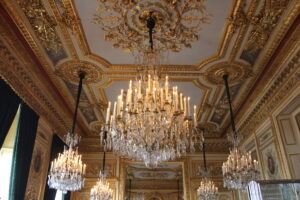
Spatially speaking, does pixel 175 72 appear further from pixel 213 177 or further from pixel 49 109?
pixel 213 177

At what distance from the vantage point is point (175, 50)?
5414 mm

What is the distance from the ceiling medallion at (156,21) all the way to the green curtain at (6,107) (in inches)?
87.5

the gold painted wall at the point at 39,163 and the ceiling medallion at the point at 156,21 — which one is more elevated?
the ceiling medallion at the point at 156,21

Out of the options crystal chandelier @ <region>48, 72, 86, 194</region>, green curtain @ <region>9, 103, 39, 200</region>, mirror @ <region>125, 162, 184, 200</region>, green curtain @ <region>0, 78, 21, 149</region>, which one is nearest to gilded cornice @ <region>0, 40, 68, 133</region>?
green curtain @ <region>0, 78, 21, 149</region>

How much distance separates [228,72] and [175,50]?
5.48 ft

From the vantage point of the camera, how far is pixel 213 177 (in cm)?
1001

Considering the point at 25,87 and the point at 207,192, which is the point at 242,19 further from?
the point at 207,192

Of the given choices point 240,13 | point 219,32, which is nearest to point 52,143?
point 219,32

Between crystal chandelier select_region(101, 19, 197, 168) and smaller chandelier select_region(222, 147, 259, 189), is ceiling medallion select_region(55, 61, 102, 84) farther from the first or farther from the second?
smaller chandelier select_region(222, 147, 259, 189)

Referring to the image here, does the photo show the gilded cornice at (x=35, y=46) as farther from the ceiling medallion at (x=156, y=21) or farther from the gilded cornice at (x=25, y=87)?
the ceiling medallion at (x=156, y=21)

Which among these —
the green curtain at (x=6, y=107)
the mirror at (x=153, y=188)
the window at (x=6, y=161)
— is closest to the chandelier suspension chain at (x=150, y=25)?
the green curtain at (x=6, y=107)

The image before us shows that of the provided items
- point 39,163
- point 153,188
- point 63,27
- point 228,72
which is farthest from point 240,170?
point 153,188

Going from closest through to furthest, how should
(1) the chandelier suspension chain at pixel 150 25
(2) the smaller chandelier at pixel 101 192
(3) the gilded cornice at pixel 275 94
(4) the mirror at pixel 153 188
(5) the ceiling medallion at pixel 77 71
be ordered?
1. (1) the chandelier suspension chain at pixel 150 25
2. (3) the gilded cornice at pixel 275 94
3. (5) the ceiling medallion at pixel 77 71
4. (2) the smaller chandelier at pixel 101 192
5. (4) the mirror at pixel 153 188

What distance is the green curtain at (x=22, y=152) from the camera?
517 cm
